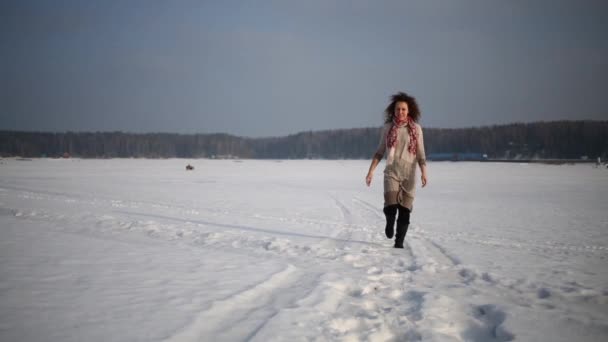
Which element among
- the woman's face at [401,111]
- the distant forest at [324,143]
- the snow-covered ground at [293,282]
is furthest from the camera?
the distant forest at [324,143]

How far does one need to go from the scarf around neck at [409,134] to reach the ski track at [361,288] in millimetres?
1552

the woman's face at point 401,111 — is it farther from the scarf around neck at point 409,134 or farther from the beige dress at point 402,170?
the beige dress at point 402,170

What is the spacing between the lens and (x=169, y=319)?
254 cm

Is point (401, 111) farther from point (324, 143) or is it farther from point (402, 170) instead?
point (324, 143)

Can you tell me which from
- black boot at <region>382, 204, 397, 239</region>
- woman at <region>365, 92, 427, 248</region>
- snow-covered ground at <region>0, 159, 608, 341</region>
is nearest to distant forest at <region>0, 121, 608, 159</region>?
snow-covered ground at <region>0, 159, 608, 341</region>

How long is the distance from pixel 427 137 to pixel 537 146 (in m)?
36.5

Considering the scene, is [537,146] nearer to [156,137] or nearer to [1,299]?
[1,299]

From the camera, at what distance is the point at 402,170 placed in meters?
5.01

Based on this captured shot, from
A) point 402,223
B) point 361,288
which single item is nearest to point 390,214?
point 402,223

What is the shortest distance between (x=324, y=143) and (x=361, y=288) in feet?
497

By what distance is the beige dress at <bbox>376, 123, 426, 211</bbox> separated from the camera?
5000 millimetres

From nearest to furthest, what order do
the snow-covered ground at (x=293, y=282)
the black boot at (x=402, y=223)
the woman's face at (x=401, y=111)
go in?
1. the snow-covered ground at (x=293, y=282)
2. the woman's face at (x=401, y=111)
3. the black boot at (x=402, y=223)

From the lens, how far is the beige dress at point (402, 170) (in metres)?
5.00

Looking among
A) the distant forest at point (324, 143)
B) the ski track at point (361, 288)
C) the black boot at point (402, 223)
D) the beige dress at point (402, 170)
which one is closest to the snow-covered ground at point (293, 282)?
the ski track at point (361, 288)
